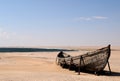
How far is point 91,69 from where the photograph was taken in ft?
77.2

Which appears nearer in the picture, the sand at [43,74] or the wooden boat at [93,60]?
the sand at [43,74]

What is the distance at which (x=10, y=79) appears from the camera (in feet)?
62.1

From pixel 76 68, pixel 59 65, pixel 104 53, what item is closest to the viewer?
pixel 104 53

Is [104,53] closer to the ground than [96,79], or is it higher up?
higher up

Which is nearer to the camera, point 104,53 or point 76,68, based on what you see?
point 104,53

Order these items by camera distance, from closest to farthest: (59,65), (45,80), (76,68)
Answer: (45,80), (76,68), (59,65)

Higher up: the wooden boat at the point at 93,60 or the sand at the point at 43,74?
the wooden boat at the point at 93,60

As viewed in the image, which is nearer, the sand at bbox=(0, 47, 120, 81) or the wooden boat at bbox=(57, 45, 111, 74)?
the sand at bbox=(0, 47, 120, 81)

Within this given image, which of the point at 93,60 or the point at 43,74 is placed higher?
the point at 93,60

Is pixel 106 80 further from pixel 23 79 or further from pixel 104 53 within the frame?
pixel 23 79

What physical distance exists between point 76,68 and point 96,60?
2.84 m

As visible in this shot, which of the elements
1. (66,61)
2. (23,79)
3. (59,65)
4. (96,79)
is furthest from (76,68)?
(23,79)

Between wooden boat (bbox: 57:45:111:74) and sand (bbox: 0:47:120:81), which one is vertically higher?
wooden boat (bbox: 57:45:111:74)

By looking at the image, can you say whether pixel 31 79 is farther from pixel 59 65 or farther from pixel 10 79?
pixel 59 65
